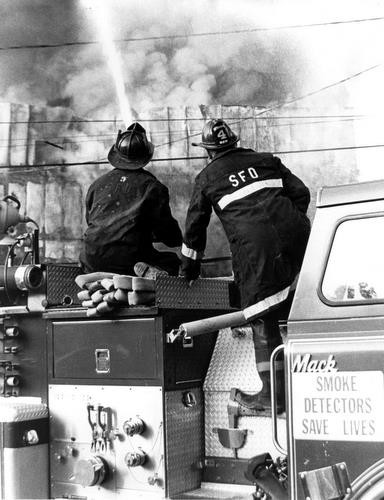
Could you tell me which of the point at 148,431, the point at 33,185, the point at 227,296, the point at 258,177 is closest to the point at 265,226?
the point at 258,177

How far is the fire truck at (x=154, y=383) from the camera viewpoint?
3.24m

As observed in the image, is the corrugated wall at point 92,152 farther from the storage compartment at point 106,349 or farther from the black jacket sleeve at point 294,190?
the storage compartment at point 106,349

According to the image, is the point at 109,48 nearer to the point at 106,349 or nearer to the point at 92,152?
the point at 92,152

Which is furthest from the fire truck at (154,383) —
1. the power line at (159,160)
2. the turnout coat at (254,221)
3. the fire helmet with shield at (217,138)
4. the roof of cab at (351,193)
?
the power line at (159,160)

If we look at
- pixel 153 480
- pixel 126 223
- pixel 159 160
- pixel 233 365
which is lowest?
pixel 153 480

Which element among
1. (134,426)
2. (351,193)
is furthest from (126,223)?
(351,193)

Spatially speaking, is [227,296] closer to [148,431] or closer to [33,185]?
[148,431]

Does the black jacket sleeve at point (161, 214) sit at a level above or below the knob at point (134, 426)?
above

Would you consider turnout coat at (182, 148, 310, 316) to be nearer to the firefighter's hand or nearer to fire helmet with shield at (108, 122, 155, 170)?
the firefighter's hand

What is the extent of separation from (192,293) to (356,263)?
168cm

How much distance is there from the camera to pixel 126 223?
498 centimetres

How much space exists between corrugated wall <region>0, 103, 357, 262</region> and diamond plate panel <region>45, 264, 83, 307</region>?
207 centimetres

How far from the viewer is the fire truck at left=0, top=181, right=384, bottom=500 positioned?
3.24m

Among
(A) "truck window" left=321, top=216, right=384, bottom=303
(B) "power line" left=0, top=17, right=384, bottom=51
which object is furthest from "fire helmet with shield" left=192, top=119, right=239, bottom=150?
(B) "power line" left=0, top=17, right=384, bottom=51
